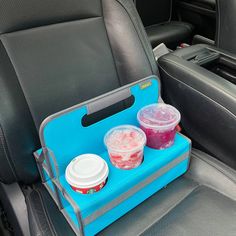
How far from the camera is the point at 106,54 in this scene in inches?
35.0

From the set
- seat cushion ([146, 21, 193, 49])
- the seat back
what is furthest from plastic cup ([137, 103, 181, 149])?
A: the seat back

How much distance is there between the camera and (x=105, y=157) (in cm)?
76

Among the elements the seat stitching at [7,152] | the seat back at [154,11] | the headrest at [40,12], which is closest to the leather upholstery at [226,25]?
the headrest at [40,12]

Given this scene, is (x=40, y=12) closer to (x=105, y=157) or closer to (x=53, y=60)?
(x=53, y=60)

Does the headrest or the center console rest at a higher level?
the headrest

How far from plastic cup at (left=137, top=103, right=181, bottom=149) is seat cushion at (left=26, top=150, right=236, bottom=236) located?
0.15 meters

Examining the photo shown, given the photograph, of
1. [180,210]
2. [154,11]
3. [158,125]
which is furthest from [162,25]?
[180,210]

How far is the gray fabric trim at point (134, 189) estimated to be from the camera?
655 millimetres

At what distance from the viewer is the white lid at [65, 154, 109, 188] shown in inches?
24.8

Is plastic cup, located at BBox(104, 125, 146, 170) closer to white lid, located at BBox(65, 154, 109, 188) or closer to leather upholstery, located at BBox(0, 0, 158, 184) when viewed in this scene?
white lid, located at BBox(65, 154, 109, 188)

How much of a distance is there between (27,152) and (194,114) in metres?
0.49

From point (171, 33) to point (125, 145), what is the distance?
1139 millimetres

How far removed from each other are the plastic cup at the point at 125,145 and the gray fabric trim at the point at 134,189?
0.05 m

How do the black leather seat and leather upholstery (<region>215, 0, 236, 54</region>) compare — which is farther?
the black leather seat
